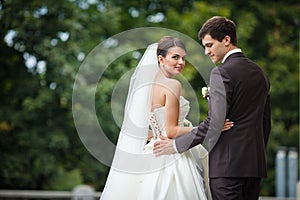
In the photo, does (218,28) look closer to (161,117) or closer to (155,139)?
(161,117)

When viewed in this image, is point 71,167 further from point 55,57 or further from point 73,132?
point 55,57

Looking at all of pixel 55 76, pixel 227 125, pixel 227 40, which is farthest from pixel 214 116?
pixel 55 76

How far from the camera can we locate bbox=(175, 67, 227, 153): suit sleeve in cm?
295

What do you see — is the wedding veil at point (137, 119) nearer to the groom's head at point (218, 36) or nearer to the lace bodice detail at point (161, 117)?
the lace bodice detail at point (161, 117)

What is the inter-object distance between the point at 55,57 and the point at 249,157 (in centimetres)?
593

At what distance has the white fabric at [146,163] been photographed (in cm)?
336

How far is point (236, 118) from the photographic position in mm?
3020

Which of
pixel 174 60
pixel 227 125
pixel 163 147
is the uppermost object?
pixel 174 60

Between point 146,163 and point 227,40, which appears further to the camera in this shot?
point 146,163

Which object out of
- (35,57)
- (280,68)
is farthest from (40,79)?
(280,68)

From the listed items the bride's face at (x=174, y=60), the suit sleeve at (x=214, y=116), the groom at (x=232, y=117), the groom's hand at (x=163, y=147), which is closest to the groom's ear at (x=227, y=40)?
the groom at (x=232, y=117)

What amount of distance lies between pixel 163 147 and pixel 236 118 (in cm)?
52

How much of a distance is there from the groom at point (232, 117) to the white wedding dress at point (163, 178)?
0.28 m

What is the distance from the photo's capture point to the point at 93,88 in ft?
27.0
